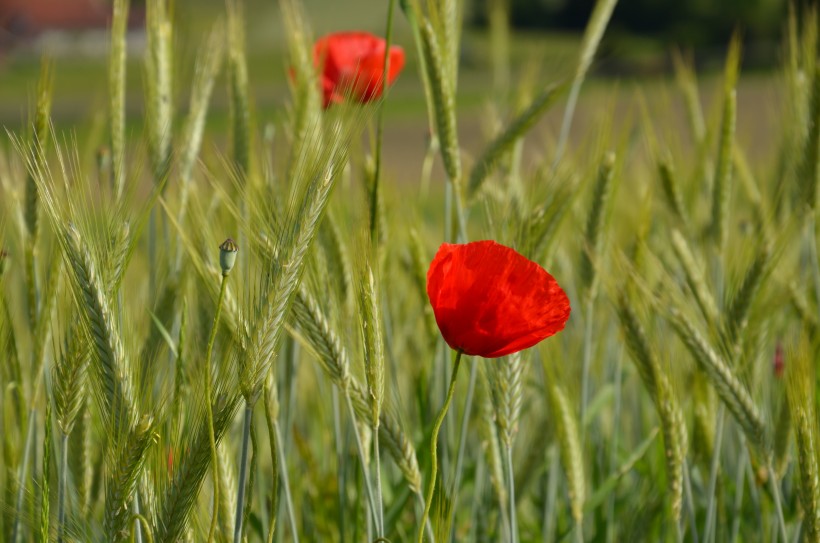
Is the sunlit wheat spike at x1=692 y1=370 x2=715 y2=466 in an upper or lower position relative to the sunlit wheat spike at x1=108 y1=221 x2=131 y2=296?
lower

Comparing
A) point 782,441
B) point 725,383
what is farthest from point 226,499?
point 782,441

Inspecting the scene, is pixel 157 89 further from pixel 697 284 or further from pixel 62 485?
pixel 697 284

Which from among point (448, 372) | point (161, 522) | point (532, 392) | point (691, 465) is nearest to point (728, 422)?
point (691, 465)

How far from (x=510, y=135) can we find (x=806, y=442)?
42 cm

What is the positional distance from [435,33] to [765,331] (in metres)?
0.47

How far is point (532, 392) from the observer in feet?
5.08

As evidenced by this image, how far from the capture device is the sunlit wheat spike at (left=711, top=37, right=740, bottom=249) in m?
1.16

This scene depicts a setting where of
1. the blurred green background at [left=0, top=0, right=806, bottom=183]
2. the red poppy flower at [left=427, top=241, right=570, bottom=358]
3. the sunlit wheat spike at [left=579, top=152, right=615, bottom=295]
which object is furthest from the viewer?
the blurred green background at [left=0, top=0, right=806, bottom=183]

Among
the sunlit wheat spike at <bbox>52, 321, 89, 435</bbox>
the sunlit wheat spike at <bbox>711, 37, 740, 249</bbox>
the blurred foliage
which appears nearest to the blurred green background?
the blurred foliage

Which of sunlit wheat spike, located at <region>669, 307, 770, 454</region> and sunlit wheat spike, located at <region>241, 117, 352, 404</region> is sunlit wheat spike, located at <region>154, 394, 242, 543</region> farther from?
sunlit wheat spike, located at <region>669, 307, 770, 454</region>

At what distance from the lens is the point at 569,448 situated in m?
0.96

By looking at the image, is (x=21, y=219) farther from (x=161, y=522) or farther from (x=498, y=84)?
(x=498, y=84)

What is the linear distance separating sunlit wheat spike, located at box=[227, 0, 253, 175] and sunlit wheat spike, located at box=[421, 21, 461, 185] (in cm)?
23

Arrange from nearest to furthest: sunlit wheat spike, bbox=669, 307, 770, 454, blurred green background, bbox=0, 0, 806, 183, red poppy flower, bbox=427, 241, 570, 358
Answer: red poppy flower, bbox=427, 241, 570, 358 < sunlit wheat spike, bbox=669, 307, 770, 454 < blurred green background, bbox=0, 0, 806, 183
